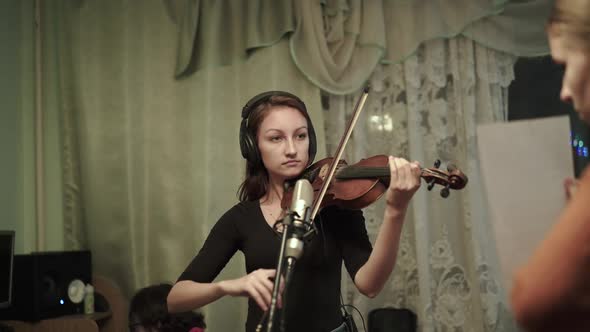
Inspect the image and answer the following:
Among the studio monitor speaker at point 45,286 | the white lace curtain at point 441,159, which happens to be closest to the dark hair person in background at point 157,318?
the studio monitor speaker at point 45,286

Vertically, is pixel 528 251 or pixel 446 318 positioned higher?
pixel 528 251

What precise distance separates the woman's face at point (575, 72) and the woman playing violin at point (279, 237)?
1.96 feet

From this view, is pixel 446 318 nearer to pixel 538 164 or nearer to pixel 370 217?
pixel 370 217

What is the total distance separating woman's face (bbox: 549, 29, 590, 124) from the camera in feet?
2.01

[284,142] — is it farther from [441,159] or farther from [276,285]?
[441,159]

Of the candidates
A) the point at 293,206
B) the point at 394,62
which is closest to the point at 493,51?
the point at 394,62

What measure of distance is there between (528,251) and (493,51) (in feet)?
6.41

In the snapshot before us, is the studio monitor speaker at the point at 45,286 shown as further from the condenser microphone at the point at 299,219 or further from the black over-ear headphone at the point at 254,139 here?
the condenser microphone at the point at 299,219

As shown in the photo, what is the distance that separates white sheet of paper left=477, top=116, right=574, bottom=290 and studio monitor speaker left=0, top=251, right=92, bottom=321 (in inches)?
85.7

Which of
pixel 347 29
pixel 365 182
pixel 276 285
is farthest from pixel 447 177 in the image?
pixel 347 29

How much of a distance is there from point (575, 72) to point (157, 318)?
6.24ft

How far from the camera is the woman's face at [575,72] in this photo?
612mm

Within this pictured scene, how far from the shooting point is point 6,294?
2324 millimetres

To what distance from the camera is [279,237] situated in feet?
4.73
